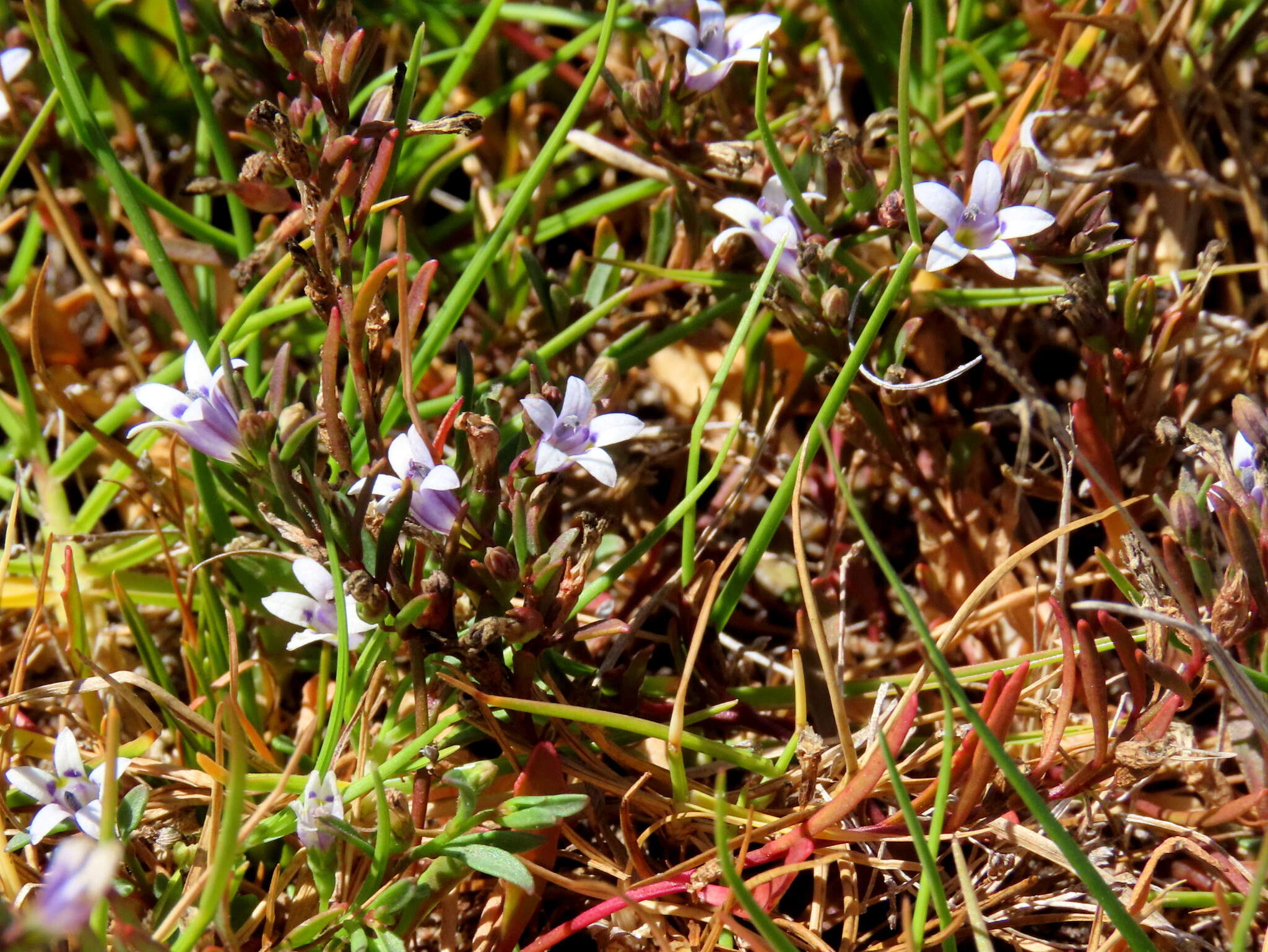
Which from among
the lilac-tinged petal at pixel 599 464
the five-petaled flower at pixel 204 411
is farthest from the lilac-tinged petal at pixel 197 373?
the lilac-tinged petal at pixel 599 464

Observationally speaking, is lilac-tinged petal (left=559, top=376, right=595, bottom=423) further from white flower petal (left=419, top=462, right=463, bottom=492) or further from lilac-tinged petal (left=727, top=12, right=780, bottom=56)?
lilac-tinged petal (left=727, top=12, right=780, bottom=56)

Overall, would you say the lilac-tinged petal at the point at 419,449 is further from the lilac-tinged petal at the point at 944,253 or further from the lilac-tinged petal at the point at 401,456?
the lilac-tinged petal at the point at 944,253

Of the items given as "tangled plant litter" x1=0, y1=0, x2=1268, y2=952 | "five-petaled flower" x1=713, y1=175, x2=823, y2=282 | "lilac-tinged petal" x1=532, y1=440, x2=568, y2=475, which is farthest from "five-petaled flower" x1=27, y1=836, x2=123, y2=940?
"five-petaled flower" x1=713, y1=175, x2=823, y2=282

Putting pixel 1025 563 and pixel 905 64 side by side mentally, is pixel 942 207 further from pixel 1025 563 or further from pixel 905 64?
pixel 1025 563

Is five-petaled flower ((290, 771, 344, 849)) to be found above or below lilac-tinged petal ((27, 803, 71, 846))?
above

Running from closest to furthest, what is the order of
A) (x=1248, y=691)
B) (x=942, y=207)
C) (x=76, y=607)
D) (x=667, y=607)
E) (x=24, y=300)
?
(x=1248, y=691) < (x=942, y=207) < (x=76, y=607) < (x=667, y=607) < (x=24, y=300)

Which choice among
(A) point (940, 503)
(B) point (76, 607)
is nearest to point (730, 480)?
(A) point (940, 503)

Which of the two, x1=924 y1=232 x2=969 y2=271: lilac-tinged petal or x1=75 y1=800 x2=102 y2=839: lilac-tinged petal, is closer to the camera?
x1=75 y1=800 x2=102 y2=839: lilac-tinged petal

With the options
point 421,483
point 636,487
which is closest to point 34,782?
point 421,483
